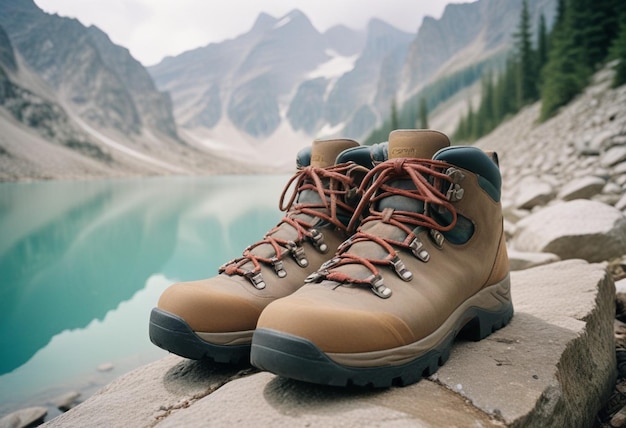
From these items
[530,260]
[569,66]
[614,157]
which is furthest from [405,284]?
[569,66]

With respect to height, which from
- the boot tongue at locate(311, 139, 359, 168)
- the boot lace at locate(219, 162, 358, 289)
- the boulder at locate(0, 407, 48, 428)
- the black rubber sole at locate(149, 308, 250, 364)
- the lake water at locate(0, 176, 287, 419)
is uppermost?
the boot tongue at locate(311, 139, 359, 168)

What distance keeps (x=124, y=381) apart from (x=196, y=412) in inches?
36.4

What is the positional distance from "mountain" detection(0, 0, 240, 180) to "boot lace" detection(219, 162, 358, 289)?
1981 inches

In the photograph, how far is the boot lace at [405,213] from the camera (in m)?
1.42

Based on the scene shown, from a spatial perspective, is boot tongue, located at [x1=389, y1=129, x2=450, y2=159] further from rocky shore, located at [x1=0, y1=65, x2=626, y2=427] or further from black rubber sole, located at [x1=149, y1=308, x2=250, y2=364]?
black rubber sole, located at [x1=149, y1=308, x2=250, y2=364]

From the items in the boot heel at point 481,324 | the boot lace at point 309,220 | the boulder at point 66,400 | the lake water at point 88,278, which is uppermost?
the boot lace at point 309,220

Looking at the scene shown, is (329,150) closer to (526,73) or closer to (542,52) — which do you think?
(526,73)

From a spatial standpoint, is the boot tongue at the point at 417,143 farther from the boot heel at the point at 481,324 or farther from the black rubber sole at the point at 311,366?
the black rubber sole at the point at 311,366

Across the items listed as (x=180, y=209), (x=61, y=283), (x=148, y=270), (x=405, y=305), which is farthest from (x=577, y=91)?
(x=405, y=305)

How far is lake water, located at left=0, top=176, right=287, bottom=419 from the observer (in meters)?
4.62

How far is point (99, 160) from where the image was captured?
215 feet

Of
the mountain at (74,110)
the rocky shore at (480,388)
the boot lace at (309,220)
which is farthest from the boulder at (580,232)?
the mountain at (74,110)

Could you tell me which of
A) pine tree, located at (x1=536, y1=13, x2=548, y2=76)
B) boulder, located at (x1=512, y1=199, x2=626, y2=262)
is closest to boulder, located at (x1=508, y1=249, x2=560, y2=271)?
boulder, located at (x1=512, y1=199, x2=626, y2=262)

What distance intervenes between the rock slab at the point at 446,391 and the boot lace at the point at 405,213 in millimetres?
358
